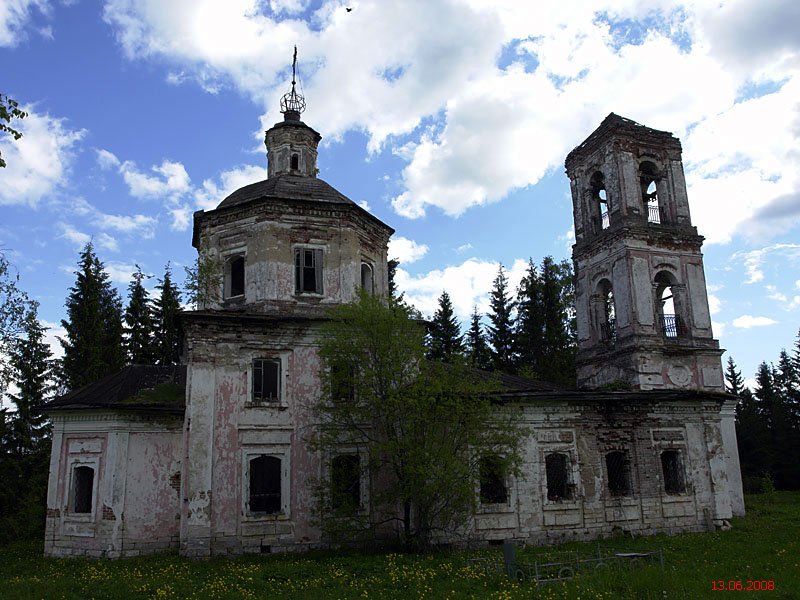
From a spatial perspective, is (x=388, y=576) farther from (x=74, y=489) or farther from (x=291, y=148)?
(x=291, y=148)

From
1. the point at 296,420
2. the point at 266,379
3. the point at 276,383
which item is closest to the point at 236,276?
the point at 266,379

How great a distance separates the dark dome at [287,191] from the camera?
1973 centimetres

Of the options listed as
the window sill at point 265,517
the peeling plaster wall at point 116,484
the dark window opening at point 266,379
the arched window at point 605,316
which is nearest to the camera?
the window sill at point 265,517

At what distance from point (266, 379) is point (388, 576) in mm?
6829

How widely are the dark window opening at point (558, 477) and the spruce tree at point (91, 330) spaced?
827 inches

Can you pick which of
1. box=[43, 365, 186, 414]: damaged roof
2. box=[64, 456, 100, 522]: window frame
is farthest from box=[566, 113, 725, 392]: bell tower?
box=[64, 456, 100, 522]: window frame

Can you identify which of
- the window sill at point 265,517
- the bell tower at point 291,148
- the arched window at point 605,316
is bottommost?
the window sill at point 265,517

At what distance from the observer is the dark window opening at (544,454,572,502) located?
1878 centimetres

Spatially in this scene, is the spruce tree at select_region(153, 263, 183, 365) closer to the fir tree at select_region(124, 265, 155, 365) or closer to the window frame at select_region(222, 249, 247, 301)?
the fir tree at select_region(124, 265, 155, 365)

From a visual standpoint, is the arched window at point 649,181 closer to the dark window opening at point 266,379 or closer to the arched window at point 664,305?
the arched window at point 664,305

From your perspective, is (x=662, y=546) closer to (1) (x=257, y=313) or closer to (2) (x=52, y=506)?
(1) (x=257, y=313)

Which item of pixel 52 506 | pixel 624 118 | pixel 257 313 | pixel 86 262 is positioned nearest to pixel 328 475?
pixel 257 313

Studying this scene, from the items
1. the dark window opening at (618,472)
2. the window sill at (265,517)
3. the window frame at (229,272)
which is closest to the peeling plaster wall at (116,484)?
the window sill at (265,517)

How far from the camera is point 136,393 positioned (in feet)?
61.5
